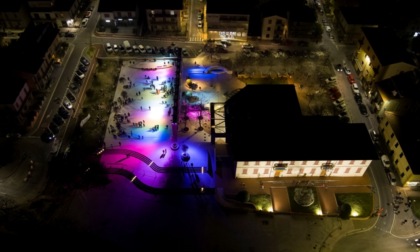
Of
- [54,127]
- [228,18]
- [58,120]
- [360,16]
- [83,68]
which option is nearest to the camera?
[54,127]

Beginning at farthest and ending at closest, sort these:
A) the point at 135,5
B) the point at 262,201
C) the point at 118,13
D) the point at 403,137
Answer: the point at 118,13, the point at 135,5, the point at 403,137, the point at 262,201

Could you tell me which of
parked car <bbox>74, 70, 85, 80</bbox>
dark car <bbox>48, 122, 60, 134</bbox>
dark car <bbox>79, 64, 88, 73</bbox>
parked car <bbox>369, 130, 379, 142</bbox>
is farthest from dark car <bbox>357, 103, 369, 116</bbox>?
dark car <bbox>48, 122, 60, 134</bbox>

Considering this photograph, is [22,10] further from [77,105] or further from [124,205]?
[124,205]

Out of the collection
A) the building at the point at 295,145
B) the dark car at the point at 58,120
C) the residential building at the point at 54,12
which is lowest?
the building at the point at 295,145

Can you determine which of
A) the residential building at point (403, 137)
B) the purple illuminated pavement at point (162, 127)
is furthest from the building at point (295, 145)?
the purple illuminated pavement at point (162, 127)

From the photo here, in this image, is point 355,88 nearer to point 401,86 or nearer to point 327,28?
point 401,86

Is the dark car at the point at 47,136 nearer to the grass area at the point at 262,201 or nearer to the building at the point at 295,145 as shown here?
the building at the point at 295,145

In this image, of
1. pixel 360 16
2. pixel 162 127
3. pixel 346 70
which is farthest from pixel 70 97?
pixel 360 16
